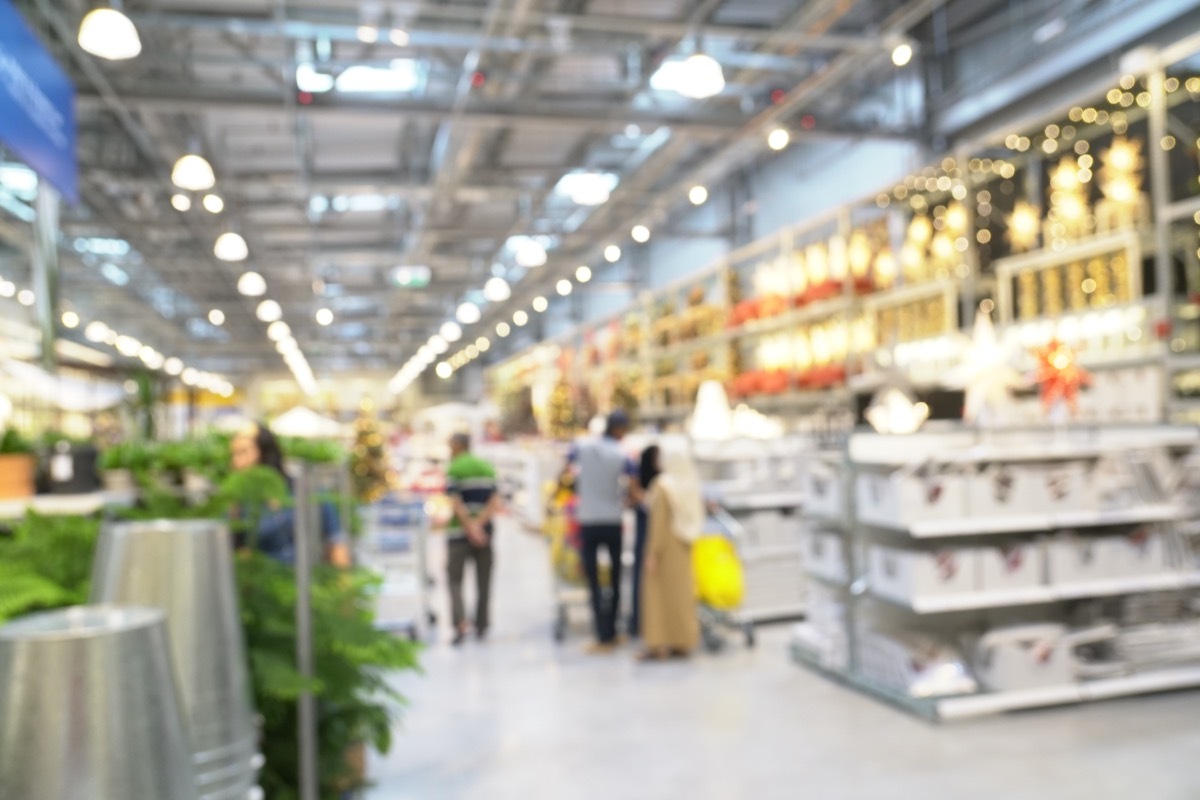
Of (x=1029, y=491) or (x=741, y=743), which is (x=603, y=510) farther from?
(x=1029, y=491)

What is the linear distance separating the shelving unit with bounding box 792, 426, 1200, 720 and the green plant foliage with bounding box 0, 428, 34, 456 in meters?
4.51

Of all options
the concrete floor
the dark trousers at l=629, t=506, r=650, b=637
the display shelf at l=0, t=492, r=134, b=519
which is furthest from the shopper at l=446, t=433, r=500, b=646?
the display shelf at l=0, t=492, r=134, b=519

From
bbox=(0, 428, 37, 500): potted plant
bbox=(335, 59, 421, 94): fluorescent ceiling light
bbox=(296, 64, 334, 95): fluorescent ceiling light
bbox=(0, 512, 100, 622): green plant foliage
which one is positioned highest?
bbox=(335, 59, 421, 94): fluorescent ceiling light

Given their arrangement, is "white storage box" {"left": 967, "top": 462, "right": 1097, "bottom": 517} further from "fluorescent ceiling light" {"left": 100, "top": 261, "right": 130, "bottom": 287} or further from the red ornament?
"fluorescent ceiling light" {"left": 100, "top": 261, "right": 130, "bottom": 287}

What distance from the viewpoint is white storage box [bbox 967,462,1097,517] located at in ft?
18.7

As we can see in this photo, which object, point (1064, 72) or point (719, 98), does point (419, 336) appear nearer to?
point (719, 98)

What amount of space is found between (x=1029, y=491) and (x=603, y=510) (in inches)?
113

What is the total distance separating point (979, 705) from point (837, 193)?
9430mm

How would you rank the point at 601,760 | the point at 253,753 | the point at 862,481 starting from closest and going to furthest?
the point at 253,753, the point at 601,760, the point at 862,481

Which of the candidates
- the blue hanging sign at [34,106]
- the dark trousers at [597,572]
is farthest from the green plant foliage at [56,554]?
the dark trousers at [597,572]

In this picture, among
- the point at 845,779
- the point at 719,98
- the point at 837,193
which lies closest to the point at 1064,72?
the point at 719,98

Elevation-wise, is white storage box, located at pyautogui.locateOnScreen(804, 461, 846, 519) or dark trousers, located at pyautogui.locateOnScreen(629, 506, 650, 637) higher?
white storage box, located at pyautogui.locateOnScreen(804, 461, 846, 519)

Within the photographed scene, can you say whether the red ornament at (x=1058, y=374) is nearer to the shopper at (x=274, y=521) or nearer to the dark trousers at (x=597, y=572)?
the dark trousers at (x=597, y=572)

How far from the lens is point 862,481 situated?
609 cm
